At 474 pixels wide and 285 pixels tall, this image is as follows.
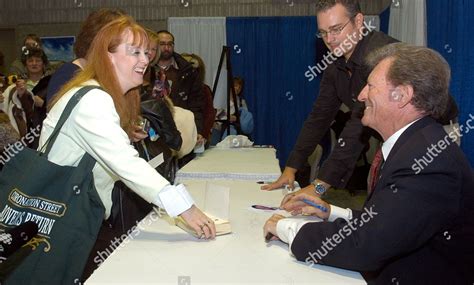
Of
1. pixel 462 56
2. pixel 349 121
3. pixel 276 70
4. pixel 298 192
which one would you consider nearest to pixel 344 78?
pixel 349 121

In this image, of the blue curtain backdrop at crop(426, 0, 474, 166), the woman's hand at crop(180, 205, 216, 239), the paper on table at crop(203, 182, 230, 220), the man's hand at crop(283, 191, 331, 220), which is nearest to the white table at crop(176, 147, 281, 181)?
the paper on table at crop(203, 182, 230, 220)

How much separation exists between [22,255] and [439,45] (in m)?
3.72

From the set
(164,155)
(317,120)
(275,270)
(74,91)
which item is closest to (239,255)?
(275,270)

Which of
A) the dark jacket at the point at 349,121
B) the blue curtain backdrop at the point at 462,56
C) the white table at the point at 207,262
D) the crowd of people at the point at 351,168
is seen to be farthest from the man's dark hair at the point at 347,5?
the blue curtain backdrop at the point at 462,56

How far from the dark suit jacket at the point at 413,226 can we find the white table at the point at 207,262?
0.20 ft

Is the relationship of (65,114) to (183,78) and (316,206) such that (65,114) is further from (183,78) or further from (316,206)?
(183,78)

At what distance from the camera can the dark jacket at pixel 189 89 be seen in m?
A: 3.53

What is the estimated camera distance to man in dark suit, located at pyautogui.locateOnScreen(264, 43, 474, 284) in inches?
42.5

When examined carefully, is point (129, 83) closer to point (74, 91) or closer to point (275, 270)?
point (74, 91)

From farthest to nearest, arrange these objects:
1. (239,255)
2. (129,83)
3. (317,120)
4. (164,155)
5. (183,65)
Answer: (183,65)
(317,120)
(164,155)
(129,83)
(239,255)

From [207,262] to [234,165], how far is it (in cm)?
149

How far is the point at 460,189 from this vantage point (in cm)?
113

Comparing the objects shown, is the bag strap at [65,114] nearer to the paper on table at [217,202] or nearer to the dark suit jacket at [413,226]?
the paper on table at [217,202]

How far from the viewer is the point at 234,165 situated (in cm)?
266
